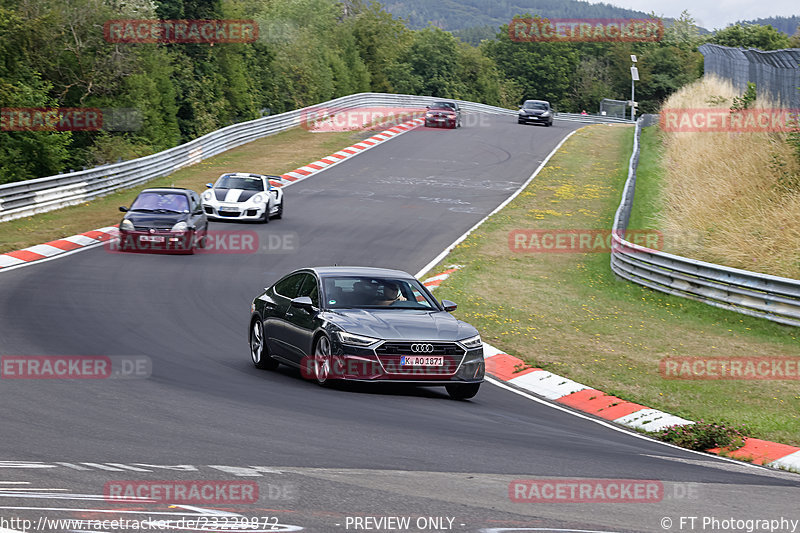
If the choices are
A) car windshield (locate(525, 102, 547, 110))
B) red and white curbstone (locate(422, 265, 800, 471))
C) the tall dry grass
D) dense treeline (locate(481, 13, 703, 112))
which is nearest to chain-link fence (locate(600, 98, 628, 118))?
dense treeline (locate(481, 13, 703, 112))

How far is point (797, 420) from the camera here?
12.1 meters

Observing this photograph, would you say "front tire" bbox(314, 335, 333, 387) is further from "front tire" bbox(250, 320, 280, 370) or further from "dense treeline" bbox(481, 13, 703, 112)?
"dense treeline" bbox(481, 13, 703, 112)

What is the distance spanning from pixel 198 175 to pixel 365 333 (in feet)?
93.2

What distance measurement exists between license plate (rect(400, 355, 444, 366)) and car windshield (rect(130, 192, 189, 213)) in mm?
13782

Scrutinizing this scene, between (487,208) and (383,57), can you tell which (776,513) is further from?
(383,57)

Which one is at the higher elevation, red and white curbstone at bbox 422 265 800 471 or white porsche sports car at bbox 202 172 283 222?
white porsche sports car at bbox 202 172 283 222

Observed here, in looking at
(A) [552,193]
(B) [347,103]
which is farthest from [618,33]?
(A) [552,193]

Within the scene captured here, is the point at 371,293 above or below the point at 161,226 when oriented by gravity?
above

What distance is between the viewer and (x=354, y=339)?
11500mm

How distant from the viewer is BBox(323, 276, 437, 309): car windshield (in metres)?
12.5

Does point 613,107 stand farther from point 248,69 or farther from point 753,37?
point 248,69

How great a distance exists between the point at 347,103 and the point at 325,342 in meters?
52.6

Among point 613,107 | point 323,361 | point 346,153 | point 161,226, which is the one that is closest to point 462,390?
point 323,361

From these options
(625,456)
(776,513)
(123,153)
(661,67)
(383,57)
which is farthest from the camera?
(661,67)
